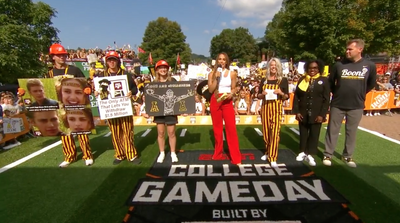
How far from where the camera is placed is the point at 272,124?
443 centimetres

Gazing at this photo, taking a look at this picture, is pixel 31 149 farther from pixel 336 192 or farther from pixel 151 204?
pixel 336 192

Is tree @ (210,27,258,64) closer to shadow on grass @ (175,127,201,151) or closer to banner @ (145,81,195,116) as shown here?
shadow on grass @ (175,127,201,151)

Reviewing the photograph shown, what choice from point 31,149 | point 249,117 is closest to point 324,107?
point 249,117

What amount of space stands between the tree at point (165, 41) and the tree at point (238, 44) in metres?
32.4

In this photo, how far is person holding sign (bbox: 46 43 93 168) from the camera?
4234mm

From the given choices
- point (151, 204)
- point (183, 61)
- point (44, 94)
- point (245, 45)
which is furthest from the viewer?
point (245, 45)

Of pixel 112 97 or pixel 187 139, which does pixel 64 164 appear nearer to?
pixel 112 97

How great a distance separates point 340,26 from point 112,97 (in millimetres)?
21097

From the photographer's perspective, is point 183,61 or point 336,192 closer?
point 336,192

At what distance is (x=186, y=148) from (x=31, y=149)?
154 inches

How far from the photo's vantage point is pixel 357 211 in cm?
299

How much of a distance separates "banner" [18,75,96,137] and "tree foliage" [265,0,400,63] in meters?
20.2

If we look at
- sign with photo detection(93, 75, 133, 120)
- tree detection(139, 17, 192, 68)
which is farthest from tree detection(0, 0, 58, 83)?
tree detection(139, 17, 192, 68)

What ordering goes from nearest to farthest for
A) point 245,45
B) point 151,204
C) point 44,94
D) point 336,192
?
Answer: point 151,204
point 336,192
point 44,94
point 245,45
